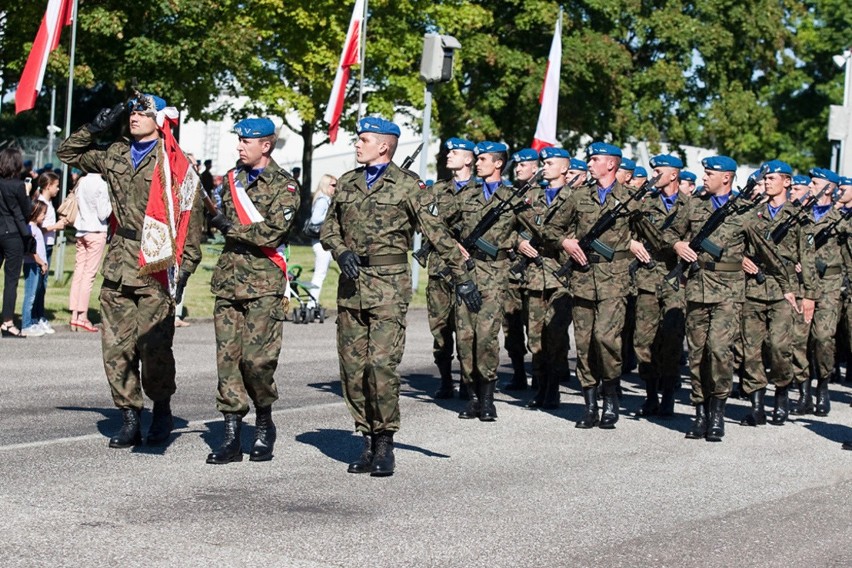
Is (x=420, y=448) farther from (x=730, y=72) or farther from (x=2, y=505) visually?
(x=730, y=72)

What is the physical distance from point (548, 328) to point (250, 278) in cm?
425

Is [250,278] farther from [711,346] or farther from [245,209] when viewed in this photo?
[711,346]

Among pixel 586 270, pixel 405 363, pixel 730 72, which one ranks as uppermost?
pixel 730 72

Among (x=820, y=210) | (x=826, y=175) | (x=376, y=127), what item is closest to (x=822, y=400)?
(x=820, y=210)

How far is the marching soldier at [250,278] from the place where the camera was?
9.26 meters

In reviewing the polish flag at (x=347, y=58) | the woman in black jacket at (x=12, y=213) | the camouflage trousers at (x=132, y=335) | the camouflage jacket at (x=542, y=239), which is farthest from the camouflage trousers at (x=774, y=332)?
the polish flag at (x=347, y=58)

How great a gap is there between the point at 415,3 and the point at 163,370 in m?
35.1

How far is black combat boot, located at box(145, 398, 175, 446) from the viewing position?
9805 millimetres

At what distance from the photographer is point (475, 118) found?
45.0 m

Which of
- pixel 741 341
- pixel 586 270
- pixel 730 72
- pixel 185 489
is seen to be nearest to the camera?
pixel 185 489

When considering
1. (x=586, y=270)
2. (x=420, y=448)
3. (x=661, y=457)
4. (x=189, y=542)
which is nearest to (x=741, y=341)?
(x=586, y=270)

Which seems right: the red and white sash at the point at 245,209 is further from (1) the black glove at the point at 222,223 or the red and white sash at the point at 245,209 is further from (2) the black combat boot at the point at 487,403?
(2) the black combat boot at the point at 487,403

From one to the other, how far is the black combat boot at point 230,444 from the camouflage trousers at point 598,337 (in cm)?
350

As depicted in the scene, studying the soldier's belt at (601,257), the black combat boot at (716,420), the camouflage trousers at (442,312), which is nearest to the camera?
the black combat boot at (716,420)
